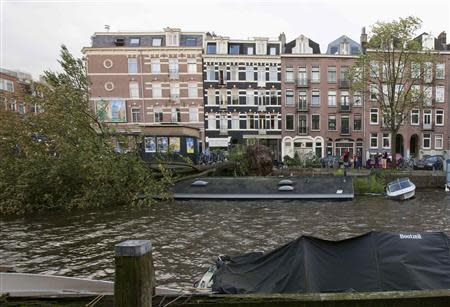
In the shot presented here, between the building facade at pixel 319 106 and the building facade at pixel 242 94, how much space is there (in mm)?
1356

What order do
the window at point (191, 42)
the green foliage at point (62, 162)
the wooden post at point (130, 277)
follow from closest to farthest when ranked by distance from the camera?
1. the wooden post at point (130, 277)
2. the green foliage at point (62, 162)
3. the window at point (191, 42)

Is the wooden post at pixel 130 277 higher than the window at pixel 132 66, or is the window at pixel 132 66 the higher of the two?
the window at pixel 132 66

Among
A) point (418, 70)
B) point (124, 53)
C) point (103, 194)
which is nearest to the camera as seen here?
point (103, 194)

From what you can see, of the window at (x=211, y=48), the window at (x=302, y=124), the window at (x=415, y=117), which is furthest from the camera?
the window at (x=302, y=124)

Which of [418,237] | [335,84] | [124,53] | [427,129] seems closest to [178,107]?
[124,53]

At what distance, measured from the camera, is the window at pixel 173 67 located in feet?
145

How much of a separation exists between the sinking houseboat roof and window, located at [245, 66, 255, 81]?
2465 cm

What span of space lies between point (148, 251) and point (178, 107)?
41570 millimetres

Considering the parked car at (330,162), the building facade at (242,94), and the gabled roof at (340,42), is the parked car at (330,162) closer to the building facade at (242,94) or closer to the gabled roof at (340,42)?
the building facade at (242,94)

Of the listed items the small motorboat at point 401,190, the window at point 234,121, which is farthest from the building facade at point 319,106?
the small motorboat at point 401,190

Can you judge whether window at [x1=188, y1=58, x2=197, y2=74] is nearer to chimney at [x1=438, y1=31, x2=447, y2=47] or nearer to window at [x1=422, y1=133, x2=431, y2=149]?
window at [x1=422, y1=133, x2=431, y2=149]

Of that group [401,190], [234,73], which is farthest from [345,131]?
[401,190]

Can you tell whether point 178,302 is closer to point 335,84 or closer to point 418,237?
point 418,237

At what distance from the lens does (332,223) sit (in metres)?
14.9
